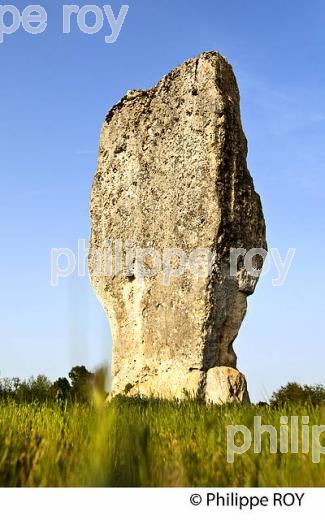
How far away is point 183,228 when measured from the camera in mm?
11312

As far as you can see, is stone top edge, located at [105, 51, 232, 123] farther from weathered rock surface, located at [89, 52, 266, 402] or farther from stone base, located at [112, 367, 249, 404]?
stone base, located at [112, 367, 249, 404]

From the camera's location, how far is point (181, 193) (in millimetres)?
11508

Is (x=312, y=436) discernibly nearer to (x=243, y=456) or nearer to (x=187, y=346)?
(x=243, y=456)

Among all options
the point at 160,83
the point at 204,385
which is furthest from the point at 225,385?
the point at 160,83

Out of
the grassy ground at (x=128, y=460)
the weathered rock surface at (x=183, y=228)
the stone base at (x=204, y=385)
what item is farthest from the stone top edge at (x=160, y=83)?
the grassy ground at (x=128, y=460)

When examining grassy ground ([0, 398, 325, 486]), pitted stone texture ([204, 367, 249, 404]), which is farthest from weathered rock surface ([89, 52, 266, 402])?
grassy ground ([0, 398, 325, 486])

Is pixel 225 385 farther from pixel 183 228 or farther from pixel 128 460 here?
pixel 128 460

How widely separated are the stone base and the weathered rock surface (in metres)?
0.02

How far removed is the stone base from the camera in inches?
409

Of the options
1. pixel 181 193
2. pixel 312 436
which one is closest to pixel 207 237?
pixel 181 193

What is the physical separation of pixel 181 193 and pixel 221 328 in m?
2.53

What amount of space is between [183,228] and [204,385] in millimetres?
2765

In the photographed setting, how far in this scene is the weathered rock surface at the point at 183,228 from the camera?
10.9m

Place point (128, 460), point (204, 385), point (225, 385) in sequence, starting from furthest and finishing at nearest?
point (204, 385), point (225, 385), point (128, 460)
